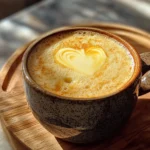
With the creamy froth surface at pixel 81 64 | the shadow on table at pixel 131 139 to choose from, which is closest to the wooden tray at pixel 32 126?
the shadow on table at pixel 131 139

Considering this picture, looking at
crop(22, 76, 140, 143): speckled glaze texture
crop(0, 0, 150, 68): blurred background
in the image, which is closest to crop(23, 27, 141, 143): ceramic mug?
crop(22, 76, 140, 143): speckled glaze texture

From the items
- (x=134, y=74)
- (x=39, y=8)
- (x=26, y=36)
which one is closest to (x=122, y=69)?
(x=134, y=74)

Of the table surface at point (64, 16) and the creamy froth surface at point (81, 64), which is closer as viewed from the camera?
the creamy froth surface at point (81, 64)

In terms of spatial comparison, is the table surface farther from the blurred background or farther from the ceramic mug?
the ceramic mug

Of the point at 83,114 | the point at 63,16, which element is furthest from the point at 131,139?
the point at 63,16

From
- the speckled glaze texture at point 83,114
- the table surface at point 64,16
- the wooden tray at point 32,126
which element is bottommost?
the table surface at point 64,16

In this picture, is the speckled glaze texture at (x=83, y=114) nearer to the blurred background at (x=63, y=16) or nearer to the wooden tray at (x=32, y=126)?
the wooden tray at (x=32, y=126)

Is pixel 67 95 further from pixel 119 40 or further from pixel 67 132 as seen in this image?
pixel 119 40
